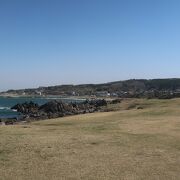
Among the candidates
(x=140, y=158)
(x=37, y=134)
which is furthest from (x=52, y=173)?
(x=37, y=134)

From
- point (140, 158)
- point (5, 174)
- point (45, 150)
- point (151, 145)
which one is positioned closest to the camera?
point (5, 174)

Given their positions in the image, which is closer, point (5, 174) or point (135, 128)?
point (5, 174)

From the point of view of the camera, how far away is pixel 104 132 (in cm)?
2895

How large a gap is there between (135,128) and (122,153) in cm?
1155

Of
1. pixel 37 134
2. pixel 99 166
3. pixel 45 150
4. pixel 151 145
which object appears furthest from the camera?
pixel 37 134

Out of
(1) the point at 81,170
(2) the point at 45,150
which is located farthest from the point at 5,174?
(2) the point at 45,150

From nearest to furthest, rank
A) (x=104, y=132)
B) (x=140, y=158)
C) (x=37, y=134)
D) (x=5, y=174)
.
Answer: (x=5, y=174) → (x=140, y=158) → (x=37, y=134) → (x=104, y=132)

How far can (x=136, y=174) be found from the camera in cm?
1694

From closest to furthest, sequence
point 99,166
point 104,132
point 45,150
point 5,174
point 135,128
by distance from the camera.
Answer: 1. point 5,174
2. point 99,166
3. point 45,150
4. point 104,132
5. point 135,128

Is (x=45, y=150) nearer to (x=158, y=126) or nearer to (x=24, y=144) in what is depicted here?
(x=24, y=144)

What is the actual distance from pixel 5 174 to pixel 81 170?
3.00 metres

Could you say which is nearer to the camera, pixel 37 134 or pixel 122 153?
pixel 122 153

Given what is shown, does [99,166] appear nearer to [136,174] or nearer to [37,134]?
[136,174]

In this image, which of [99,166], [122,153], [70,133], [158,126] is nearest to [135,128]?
[158,126]
